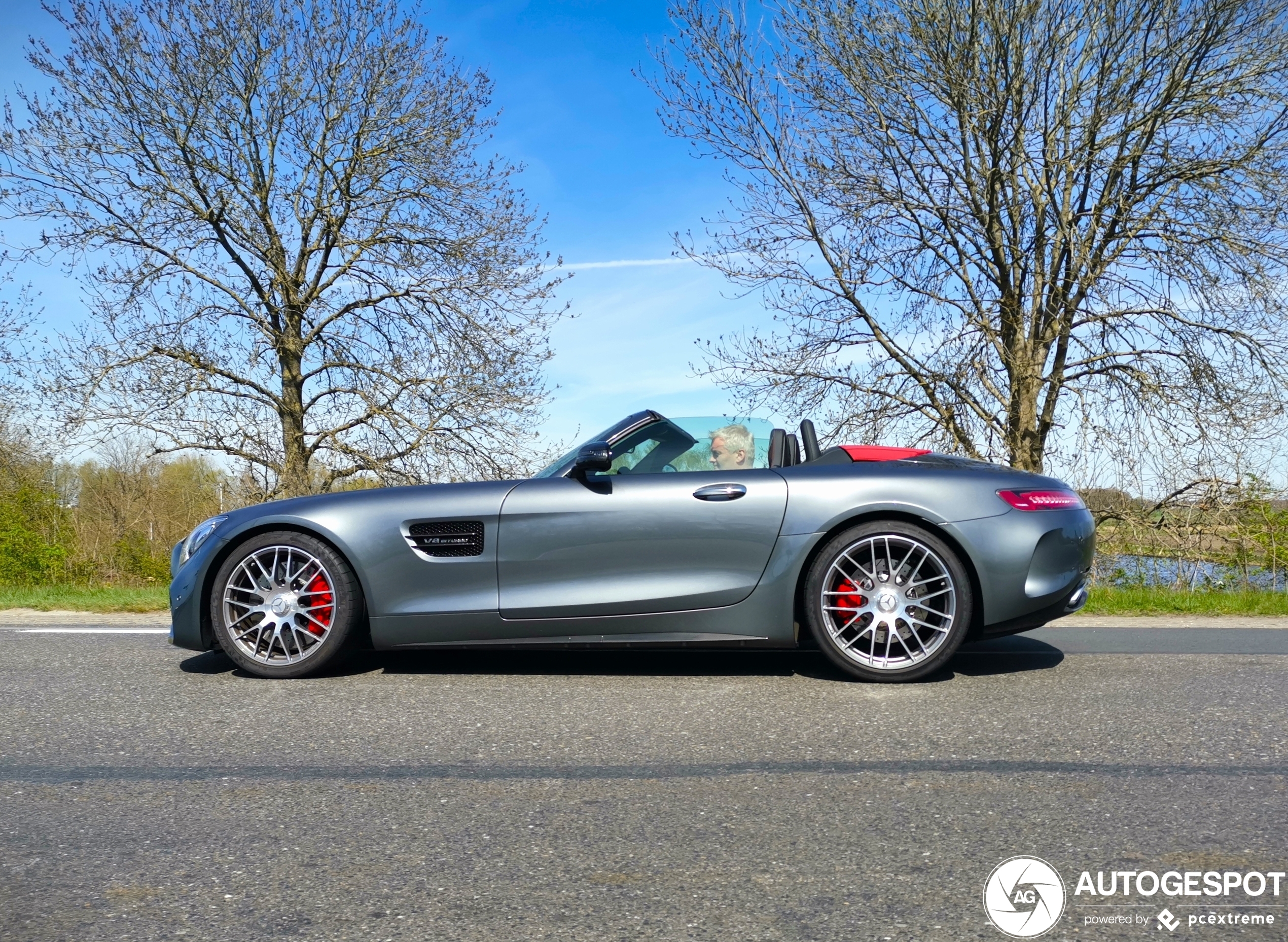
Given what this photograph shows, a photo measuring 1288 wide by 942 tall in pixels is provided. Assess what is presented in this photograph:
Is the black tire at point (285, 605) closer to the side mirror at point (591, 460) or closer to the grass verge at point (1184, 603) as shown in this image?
the side mirror at point (591, 460)

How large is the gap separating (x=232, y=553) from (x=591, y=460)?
1.83m

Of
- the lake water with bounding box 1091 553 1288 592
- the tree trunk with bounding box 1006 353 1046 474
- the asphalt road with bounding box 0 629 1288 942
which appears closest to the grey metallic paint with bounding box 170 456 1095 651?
the asphalt road with bounding box 0 629 1288 942

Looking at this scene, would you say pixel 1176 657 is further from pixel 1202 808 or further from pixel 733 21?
pixel 733 21

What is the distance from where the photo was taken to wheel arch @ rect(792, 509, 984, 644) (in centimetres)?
486

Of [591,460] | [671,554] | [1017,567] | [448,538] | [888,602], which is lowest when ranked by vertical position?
[888,602]

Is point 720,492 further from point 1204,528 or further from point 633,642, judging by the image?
point 1204,528

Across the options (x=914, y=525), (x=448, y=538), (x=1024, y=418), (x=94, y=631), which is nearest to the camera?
(x=914, y=525)

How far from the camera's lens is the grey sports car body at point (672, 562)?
16.0 feet

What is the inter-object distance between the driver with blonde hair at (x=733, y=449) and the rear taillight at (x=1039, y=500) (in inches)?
46.6

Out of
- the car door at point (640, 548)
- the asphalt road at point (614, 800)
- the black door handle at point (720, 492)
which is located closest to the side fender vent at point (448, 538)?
the car door at point (640, 548)

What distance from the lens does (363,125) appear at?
68.3 feet

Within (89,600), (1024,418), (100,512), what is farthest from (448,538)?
(100,512)

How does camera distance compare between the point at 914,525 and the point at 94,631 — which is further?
the point at 94,631

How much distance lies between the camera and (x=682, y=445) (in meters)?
5.30
